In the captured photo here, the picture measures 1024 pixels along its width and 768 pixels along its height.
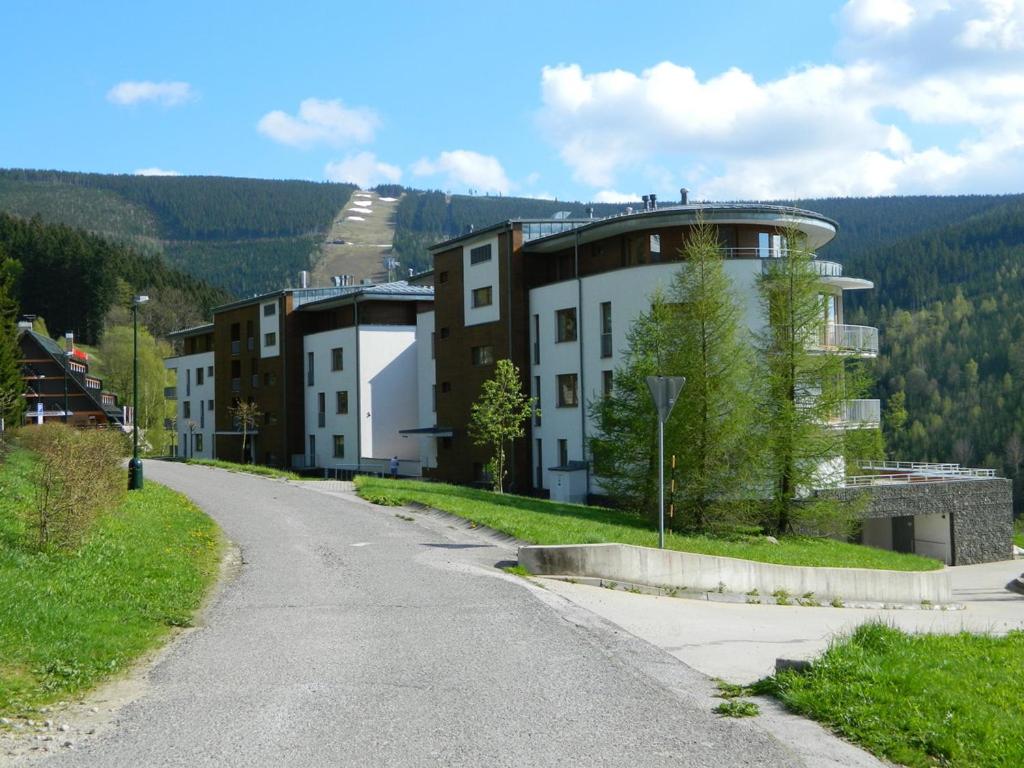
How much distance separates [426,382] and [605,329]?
14.1 meters

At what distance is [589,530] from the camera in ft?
67.4

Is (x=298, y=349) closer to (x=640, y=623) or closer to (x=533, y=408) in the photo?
(x=533, y=408)

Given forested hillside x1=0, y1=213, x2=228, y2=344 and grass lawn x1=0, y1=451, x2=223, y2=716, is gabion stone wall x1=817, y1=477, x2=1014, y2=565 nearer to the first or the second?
grass lawn x1=0, y1=451, x2=223, y2=716

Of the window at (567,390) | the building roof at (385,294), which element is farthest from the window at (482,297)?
the building roof at (385,294)

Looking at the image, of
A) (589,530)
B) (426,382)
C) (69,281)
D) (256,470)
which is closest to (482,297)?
(426,382)

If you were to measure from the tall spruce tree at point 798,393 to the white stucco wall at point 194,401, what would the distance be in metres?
52.4

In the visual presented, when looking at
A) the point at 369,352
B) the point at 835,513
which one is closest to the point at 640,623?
the point at 835,513

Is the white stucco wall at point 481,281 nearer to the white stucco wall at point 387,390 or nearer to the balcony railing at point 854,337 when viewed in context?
the white stucco wall at point 387,390

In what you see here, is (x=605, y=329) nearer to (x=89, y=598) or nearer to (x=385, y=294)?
(x=385, y=294)

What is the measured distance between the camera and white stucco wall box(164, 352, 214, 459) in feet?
238

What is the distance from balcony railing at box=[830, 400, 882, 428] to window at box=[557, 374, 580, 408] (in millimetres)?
10876

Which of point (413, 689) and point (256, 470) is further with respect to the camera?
point (256, 470)

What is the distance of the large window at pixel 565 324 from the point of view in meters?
40.2

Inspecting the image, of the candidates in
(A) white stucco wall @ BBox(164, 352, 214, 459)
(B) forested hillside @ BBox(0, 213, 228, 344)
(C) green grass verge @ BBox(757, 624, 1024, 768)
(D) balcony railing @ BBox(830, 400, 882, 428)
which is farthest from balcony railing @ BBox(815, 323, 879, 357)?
(B) forested hillside @ BBox(0, 213, 228, 344)
